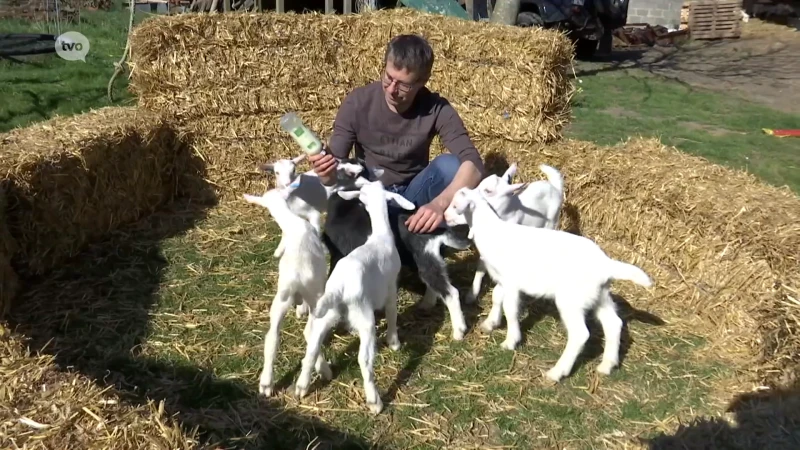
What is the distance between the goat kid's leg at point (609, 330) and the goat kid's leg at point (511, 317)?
50 centimetres

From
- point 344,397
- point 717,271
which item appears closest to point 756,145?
point 717,271

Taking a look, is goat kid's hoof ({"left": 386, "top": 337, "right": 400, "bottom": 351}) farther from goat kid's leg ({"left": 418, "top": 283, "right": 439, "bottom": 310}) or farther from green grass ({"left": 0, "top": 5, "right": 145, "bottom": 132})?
green grass ({"left": 0, "top": 5, "right": 145, "bottom": 132})

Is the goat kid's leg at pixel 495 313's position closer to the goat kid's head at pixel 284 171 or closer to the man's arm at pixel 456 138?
the man's arm at pixel 456 138

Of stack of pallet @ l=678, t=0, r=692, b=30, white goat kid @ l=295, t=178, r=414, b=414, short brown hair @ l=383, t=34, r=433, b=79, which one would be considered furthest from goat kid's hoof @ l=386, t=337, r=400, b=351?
stack of pallet @ l=678, t=0, r=692, b=30

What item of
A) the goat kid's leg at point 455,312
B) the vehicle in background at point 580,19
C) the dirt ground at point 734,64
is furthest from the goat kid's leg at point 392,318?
the vehicle in background at point 580,19

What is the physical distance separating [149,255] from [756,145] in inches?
315

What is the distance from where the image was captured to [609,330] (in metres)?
4.12

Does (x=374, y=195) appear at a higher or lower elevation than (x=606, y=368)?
higher

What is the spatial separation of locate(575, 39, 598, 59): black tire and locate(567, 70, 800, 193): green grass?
271 cm

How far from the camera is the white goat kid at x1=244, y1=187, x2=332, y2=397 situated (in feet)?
11.7

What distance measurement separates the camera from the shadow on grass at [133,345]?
3.48 metres

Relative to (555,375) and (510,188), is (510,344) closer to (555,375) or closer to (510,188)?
(555,375)

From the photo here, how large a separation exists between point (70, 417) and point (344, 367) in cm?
182

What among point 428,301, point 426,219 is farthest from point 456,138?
point 428,301
